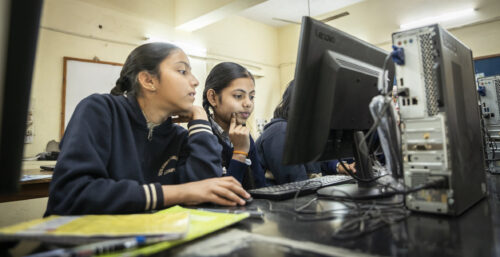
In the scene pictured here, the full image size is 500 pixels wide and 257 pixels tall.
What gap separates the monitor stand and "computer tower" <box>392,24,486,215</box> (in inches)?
6.2

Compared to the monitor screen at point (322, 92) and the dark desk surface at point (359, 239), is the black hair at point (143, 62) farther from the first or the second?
the dark desk surface at point (359, 239)

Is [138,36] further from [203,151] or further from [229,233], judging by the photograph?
[229,233]

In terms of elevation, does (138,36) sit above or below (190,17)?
below

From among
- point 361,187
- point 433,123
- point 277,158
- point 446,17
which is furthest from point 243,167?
point 446,17

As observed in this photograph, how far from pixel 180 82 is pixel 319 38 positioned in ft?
1.84

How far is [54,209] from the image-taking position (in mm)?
743

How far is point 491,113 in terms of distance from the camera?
1.73 metres

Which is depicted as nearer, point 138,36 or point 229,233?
point 229,233

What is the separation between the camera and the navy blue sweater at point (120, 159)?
712mm

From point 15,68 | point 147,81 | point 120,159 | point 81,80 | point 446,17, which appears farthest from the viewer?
point 446,17

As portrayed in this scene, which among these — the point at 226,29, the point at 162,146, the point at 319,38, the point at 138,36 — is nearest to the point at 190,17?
the point at 138,36

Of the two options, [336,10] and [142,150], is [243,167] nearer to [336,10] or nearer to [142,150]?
[142,150]

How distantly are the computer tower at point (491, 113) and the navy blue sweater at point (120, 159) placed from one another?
5.11 ft

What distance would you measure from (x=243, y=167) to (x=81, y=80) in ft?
10.1
